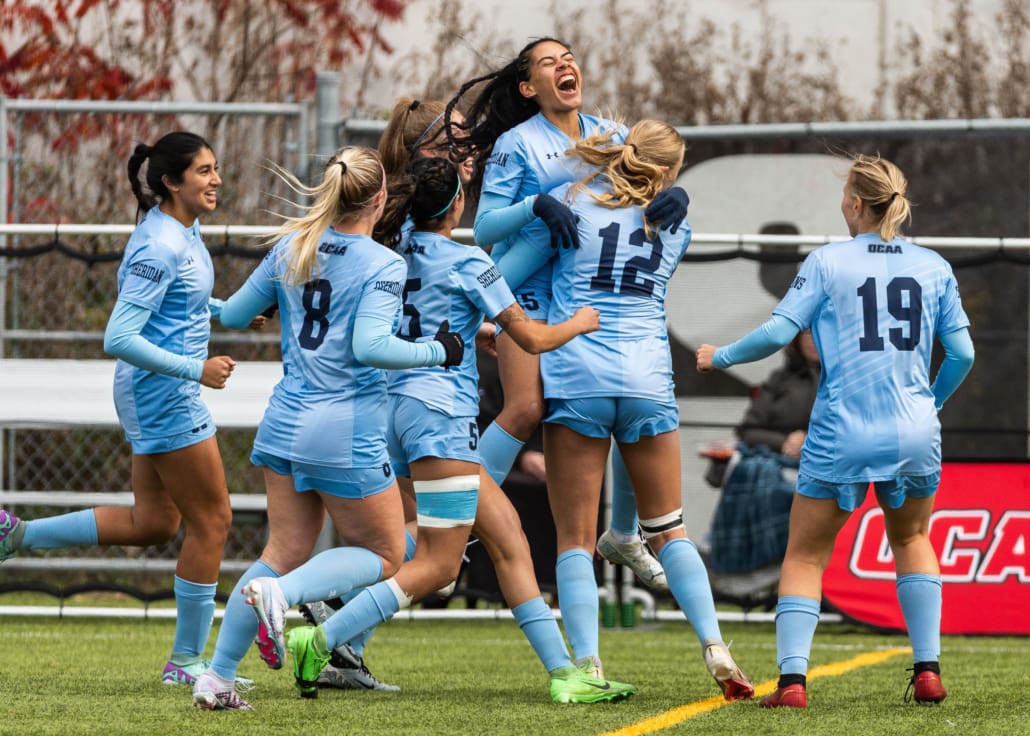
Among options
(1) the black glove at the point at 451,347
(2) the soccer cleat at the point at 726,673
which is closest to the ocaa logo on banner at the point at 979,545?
(2) the soccer cleat at the point at 726,673

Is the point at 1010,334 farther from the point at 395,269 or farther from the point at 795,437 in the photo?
the point at 395,269

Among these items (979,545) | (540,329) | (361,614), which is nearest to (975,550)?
(979,545)

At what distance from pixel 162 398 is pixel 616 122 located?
1.83 metres

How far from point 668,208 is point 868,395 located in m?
0.86

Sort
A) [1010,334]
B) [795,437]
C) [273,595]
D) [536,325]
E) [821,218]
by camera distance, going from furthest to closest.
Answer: [821,218]
[1010,334]
[795,437]
[536,325]
[273,595]

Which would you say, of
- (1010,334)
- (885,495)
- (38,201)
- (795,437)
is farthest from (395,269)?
(38,201)

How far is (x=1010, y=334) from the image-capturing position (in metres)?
8.98

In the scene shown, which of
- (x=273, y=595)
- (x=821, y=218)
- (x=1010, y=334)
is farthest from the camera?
(x=821, y=218)

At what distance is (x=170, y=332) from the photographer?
18.3 ft

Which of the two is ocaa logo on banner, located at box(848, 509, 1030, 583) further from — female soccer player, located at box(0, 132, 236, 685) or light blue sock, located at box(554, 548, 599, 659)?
female soccer player, located at box(0, 132, 236, 685)

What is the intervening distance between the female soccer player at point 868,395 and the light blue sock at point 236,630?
1550 millimetres

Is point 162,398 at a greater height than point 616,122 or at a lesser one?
lesser

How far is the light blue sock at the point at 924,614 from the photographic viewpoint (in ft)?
17.1

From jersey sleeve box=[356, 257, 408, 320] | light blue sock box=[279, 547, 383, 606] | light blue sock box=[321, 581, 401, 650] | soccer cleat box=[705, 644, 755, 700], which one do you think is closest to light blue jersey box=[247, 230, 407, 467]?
jersey sleeve box=[356, 257, 408, 320]
